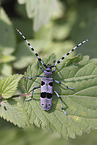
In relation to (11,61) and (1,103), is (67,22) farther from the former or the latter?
(1,103)

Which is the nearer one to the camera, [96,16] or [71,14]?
[96,16]

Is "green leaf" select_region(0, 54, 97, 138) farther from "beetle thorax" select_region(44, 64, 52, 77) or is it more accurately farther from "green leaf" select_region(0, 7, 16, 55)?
"green leaf" select_region(0, 7, 16, 55)

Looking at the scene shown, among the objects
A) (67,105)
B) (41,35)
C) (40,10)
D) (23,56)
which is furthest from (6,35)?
(67,105)

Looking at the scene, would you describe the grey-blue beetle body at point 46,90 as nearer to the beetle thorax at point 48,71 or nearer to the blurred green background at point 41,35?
the beetle thorax at point 48,71

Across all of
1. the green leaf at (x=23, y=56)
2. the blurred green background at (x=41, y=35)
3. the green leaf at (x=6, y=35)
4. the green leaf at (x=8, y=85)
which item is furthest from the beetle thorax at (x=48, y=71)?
the green leaf at (x=6, y=35)

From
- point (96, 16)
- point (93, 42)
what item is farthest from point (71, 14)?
point (93, 42)

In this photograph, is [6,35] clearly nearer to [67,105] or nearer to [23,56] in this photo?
[23,56]

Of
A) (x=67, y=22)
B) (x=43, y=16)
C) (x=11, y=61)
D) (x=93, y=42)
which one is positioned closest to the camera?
(x=43, y=16)
